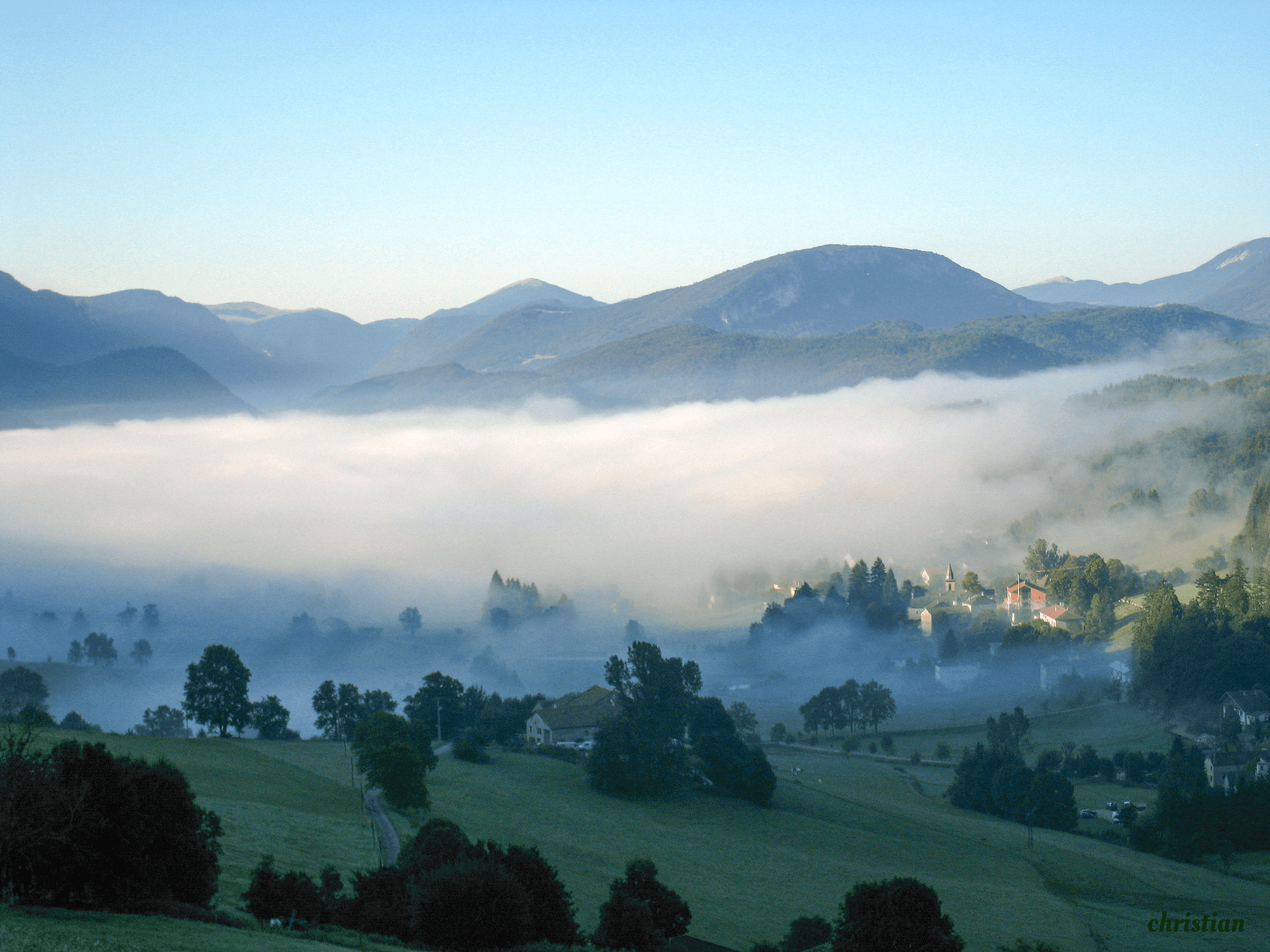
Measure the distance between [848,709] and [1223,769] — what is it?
41573mm

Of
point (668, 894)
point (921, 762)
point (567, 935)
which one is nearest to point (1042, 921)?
point (668, 894)

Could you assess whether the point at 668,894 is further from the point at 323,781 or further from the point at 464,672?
the point at 464,672

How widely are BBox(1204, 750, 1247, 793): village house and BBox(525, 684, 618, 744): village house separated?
144ft

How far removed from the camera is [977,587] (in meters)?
184

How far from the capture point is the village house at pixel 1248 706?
92312mm

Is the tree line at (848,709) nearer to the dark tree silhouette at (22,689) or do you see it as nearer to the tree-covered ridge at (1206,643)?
the tree-covered ridge at (1206,643)

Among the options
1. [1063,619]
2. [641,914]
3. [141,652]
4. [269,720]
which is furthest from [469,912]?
[141,652]

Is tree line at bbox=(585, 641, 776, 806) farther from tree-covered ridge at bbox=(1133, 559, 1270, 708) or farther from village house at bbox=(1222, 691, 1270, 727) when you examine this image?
tree-covered ridge at bbox=(1133, 559, 1270, 708)

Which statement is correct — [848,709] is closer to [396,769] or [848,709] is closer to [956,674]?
[956,674]

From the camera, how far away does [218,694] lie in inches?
2933

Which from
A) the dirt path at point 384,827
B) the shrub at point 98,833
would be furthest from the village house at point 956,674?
the shrub at point 98,833

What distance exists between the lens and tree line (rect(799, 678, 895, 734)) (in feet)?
368

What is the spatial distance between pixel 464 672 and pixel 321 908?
152314mm

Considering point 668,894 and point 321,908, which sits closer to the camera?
point 321,908
